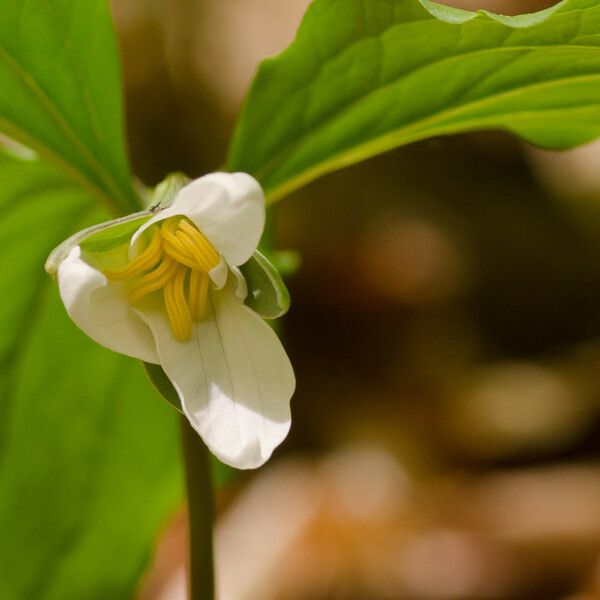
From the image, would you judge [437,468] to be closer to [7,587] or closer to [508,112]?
[7,587]

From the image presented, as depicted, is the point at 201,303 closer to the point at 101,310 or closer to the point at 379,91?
the point at 101,310

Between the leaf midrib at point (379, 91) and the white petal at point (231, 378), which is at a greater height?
the leaf midrib at point (379, 91)

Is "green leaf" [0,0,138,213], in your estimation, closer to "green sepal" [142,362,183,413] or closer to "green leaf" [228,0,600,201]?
"green leaf" [228,0,600,201]

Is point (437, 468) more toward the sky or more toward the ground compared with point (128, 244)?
more toward the sky

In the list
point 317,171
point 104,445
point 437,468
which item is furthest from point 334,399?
point 317,171

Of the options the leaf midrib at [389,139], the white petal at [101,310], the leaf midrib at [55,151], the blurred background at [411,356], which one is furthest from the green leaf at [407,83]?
the blurred background at [411,356]

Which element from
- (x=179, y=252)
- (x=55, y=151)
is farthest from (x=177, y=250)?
(x=55, y=151)

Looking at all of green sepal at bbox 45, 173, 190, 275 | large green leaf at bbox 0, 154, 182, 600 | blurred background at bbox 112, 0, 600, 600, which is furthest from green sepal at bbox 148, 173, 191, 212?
blurred background at bbox 112, 0, 600, 600

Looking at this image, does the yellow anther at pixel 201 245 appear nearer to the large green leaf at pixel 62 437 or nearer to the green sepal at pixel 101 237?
the green sepal at pixel 101 237
